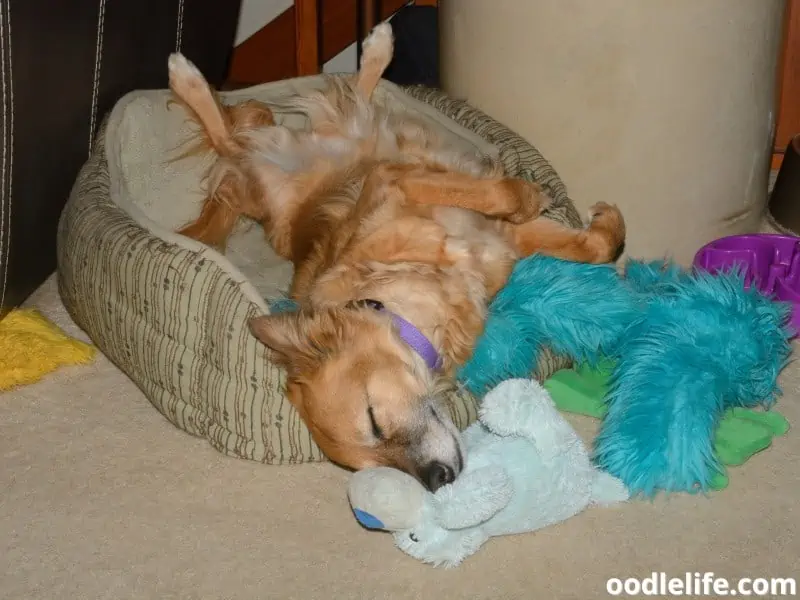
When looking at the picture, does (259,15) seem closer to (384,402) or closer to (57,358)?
(57,358)

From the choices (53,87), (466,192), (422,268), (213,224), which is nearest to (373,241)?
(422,268)

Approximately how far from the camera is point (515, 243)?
2459 millimetres

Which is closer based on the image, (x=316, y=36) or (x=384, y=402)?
(x=384, y=402)

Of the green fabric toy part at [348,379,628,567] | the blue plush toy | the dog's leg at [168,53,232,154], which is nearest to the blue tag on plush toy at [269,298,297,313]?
the blue plush toy

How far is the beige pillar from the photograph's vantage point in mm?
2473

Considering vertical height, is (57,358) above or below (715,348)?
below

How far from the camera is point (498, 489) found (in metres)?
1.74

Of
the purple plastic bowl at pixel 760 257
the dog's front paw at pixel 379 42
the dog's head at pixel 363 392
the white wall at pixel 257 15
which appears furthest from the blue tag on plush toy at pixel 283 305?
the white wall at pixel 257 15

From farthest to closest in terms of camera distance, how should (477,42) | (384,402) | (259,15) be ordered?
(259,15)
(477,42)
(384,402)

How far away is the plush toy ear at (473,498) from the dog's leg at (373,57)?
62.2 inches

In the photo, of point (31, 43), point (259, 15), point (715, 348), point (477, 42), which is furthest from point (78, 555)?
point (259, 15)

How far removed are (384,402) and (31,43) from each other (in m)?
1.26

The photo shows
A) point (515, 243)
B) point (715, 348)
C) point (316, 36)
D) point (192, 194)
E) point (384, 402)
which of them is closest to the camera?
point (384, 402)

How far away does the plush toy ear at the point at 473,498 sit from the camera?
173cm
